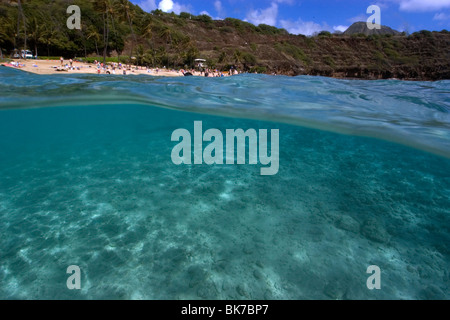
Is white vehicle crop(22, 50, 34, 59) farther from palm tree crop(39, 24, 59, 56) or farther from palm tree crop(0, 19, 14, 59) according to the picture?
palm tree crop(39, 24, 59, 56)

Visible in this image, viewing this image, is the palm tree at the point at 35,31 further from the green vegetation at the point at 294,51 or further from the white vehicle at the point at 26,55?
the green vegetation at the point at 294,51

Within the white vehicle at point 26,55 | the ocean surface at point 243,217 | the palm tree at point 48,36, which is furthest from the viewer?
the palm tree at point 48,36

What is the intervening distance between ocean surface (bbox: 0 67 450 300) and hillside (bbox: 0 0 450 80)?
107ft

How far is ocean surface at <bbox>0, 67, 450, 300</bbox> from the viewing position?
4332 mm

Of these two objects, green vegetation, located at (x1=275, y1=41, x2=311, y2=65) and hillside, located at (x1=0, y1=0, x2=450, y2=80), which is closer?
hillside, located at (x1=0, y1=0, x2=450, y2=80)

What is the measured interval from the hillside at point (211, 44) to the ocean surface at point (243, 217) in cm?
3251

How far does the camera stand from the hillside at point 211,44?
45656 millimetres

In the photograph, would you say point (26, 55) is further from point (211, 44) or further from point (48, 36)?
point (211, 44)

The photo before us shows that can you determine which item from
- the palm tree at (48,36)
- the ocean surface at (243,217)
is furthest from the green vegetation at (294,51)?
the ocean surface at (243,217)

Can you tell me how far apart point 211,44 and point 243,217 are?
78330mm

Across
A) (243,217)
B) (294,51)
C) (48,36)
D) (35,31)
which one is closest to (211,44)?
(294,51)

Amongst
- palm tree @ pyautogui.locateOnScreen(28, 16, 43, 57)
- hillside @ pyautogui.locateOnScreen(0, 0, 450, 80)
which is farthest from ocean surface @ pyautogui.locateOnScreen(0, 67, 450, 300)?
palm tree @ pyautogui.locateOnScreen(28, 16, 43, 57)

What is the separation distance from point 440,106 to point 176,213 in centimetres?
1576

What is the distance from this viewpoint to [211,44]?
7550 centimetres
